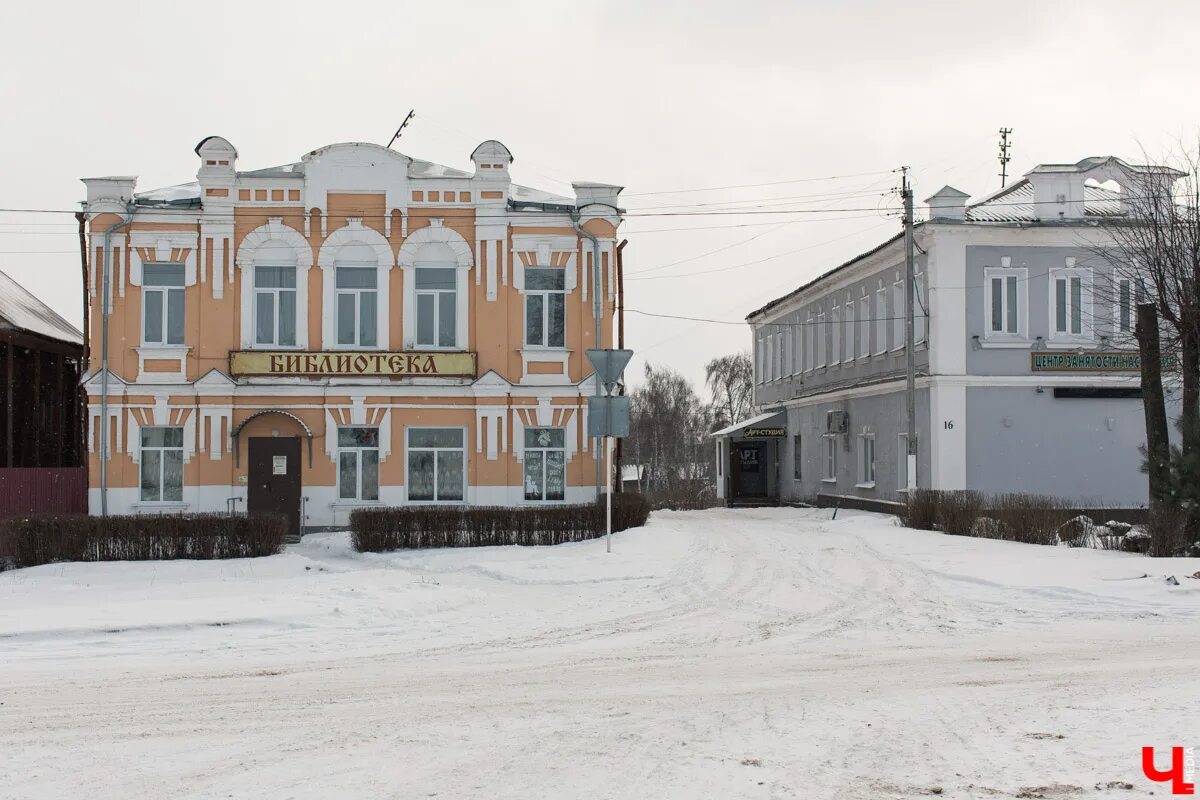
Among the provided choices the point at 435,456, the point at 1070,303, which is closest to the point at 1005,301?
the point at 1070,303

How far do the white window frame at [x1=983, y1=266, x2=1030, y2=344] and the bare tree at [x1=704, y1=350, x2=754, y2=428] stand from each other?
57.5 m

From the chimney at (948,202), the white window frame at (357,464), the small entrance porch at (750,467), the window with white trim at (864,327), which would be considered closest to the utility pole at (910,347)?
the chimney at (948,202)

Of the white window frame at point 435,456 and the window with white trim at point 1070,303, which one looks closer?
the white window frame at point 435,456

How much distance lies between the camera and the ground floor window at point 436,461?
Result: 25.4 meters

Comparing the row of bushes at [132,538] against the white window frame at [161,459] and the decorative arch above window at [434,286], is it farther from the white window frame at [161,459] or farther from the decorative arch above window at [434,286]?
the decorative arch above window at [434,286]

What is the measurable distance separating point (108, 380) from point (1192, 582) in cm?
2063

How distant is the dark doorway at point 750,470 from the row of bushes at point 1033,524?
68.3 ft

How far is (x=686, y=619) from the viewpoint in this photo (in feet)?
44.6

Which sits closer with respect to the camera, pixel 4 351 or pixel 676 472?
pixel 4 351

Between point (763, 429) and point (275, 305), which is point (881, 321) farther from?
point (275, 305)

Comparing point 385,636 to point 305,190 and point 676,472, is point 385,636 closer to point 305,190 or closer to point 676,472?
point 305,190

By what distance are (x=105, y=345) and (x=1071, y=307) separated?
73.8ft

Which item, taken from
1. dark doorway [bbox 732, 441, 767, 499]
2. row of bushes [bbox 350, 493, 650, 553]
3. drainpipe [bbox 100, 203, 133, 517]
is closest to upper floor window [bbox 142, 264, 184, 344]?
drainpipe [bbox 100, 203, 133, 517]

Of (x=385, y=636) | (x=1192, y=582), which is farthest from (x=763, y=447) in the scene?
(x=385, y=636)
